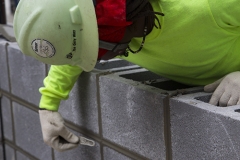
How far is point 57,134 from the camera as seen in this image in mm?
1944

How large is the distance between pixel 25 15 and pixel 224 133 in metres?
0.65

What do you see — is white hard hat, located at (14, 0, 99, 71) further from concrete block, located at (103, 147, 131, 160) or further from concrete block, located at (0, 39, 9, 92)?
concrete block, located at (0, 39, 9, 92)

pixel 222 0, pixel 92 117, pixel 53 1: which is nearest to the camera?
pixel 53 1

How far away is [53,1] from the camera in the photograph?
1360mm

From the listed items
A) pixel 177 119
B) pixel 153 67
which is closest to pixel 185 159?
pixel 177 119

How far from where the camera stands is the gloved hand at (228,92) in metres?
1.51

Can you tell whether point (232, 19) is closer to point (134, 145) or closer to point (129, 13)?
point (129, 13)

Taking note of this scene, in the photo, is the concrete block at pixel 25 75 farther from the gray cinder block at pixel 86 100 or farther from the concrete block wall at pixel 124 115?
the gray cinder block at pixel 86 100

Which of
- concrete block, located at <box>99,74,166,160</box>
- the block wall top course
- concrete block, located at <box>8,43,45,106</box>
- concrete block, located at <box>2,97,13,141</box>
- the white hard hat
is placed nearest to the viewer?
the white hard hat

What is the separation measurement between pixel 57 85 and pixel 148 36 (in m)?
0.53

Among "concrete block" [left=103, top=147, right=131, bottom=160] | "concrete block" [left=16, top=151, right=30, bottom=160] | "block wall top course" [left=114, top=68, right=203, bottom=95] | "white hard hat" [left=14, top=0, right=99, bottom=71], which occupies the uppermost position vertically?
"white hard hat" [left=14, top=0, right=99, bottom=71]

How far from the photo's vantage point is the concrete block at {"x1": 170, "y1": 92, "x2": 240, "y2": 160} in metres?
1.36

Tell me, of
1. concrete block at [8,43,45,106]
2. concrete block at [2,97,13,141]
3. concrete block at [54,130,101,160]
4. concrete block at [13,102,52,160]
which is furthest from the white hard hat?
concrete block at [2,97,13,141]

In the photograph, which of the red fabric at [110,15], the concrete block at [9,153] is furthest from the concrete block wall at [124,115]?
the red fabric at [110,15]
